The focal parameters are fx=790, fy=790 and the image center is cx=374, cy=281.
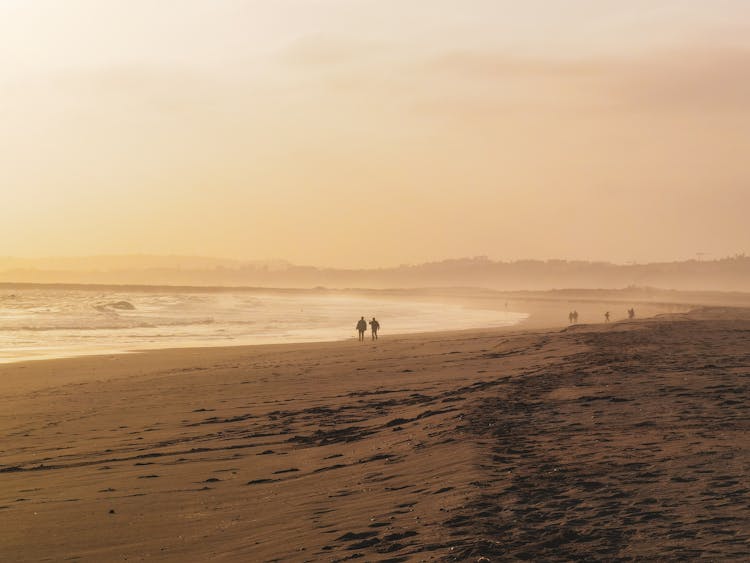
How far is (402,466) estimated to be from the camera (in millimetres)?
8938

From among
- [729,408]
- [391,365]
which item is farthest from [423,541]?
[391,365]

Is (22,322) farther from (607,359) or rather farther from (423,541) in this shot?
(423,541)

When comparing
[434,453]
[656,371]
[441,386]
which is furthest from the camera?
[441,386]

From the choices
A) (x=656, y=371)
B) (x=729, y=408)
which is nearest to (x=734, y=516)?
(x=729, y=408)

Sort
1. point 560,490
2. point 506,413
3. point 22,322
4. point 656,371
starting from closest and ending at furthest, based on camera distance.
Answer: point 560,490, point 506,413, point 656,371, point 22,322

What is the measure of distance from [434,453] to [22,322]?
4463 centimetres

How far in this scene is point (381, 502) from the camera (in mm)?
7488

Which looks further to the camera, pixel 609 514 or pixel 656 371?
pixel 656 371

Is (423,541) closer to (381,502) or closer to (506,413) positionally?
(381,502)

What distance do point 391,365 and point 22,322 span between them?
3442 centimetres

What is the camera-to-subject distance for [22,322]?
4800 centimetres

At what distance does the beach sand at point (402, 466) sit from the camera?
615 centimetres

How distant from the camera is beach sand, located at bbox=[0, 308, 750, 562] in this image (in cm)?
615

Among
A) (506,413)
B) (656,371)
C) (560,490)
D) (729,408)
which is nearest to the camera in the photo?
(560,490)
